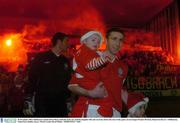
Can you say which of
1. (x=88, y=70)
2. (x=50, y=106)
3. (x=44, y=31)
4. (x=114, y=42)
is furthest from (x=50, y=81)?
(x=114, y=42)

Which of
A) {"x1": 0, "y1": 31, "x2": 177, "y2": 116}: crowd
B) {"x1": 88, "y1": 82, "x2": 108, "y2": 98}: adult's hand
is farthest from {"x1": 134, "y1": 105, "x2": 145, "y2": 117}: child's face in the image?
{"x1": 88, "y1": 82, "x2": 108, "y2": 98}: adult's hand

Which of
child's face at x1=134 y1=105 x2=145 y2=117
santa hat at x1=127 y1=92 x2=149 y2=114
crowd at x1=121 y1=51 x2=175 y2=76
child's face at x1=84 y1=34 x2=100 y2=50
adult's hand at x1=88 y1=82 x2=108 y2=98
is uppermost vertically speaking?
child's face at x1=84 y1=34 x2=100 y2=50

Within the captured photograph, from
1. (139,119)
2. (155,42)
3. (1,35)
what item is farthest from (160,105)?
(1,35)

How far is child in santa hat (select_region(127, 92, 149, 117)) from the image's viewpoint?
4.82 m

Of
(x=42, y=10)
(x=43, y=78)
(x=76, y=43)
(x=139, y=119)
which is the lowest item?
(x=139, y=119)

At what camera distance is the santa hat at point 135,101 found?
482cm

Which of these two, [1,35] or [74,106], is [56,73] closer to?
[74,106]

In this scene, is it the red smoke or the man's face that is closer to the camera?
the red smoke

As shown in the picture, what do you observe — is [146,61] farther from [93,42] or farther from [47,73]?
[47,73]

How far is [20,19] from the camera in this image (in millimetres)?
4719

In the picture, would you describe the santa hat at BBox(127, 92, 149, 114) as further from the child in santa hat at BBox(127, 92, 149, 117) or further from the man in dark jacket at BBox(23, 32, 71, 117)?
the man in dark jacket at BBox(23, 32, 71, 117)

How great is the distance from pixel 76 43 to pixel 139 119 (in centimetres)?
107

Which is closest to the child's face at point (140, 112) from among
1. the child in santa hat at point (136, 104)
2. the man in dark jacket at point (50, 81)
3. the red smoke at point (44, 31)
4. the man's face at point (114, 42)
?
the child in santa hat at point (136, 104)

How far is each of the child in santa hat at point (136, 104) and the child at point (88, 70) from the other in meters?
0.25
